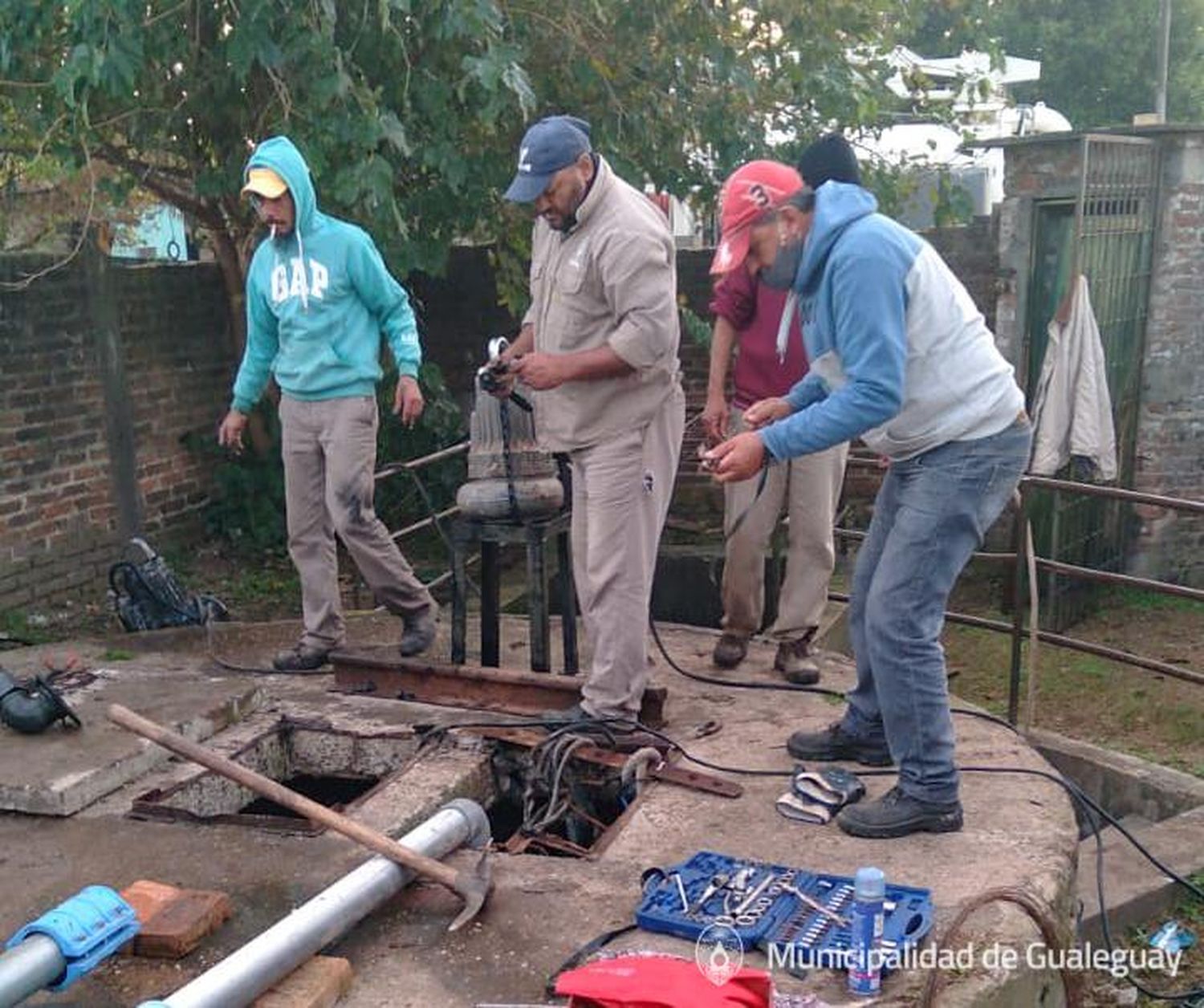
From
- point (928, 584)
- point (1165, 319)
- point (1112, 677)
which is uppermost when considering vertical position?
point (1165, 319)

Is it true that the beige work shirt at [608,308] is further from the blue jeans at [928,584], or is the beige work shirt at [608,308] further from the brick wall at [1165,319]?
the brick wall at [1165,319]

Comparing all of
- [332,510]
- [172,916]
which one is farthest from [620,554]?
[172,916]

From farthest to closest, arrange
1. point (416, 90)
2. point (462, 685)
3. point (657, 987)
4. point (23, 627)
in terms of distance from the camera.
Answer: point (23, 627), point (416, 90), point (462, 685), point (657, 987)

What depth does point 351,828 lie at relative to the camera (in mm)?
3258

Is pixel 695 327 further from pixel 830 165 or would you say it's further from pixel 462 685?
pixel 462 685

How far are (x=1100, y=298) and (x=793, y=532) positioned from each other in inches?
147

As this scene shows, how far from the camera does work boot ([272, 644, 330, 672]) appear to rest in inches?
203

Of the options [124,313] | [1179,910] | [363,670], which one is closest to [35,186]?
[124,313]

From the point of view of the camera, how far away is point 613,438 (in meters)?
4.20

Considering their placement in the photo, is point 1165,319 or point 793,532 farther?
point 1165,319

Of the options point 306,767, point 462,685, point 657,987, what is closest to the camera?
point 657,987

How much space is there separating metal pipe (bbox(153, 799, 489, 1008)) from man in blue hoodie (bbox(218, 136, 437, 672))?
1.74 metres

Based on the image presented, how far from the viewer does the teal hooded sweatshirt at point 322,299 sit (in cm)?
483

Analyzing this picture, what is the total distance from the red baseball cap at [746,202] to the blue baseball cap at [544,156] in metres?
0.63
